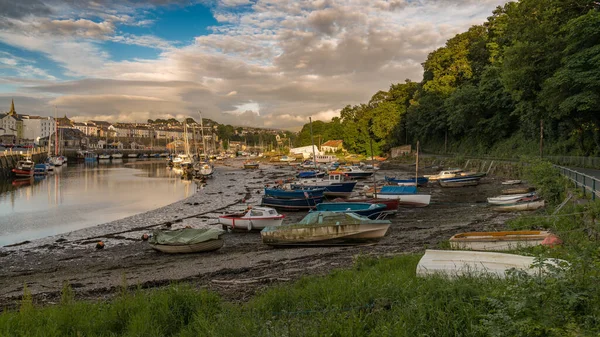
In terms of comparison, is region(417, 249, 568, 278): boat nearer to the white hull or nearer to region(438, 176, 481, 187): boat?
the white hull

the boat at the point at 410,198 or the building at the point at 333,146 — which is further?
the building at the point at 333,146

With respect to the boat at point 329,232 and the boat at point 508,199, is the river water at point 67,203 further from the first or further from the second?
the boat at point 508,199

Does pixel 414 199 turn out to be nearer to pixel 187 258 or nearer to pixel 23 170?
pixel 187 258

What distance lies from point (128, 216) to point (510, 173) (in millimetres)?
37997

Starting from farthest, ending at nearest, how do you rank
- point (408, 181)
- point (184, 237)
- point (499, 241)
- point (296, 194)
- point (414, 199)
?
point (408, 181) < point (296, 194) < point (414, 199) < point (184, 237) < point (499, 241)

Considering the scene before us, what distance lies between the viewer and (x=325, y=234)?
59.3ft

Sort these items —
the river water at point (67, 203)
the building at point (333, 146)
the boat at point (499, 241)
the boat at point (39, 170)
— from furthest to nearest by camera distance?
the building at point (333, 146)
the boat at point (39, 170)
the river water at point (67, 203)
the boat at point (499, 241)

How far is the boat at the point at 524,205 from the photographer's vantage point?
910 inches

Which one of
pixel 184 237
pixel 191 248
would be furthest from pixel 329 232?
pixel 184 237

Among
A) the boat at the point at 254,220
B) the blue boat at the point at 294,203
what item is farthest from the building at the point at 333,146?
the boat at the point at 254,220

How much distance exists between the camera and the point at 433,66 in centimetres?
8062

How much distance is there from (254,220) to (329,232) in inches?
264

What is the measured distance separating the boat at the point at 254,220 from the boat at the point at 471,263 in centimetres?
1460

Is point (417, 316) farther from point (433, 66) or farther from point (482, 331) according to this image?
point (433, 66)
